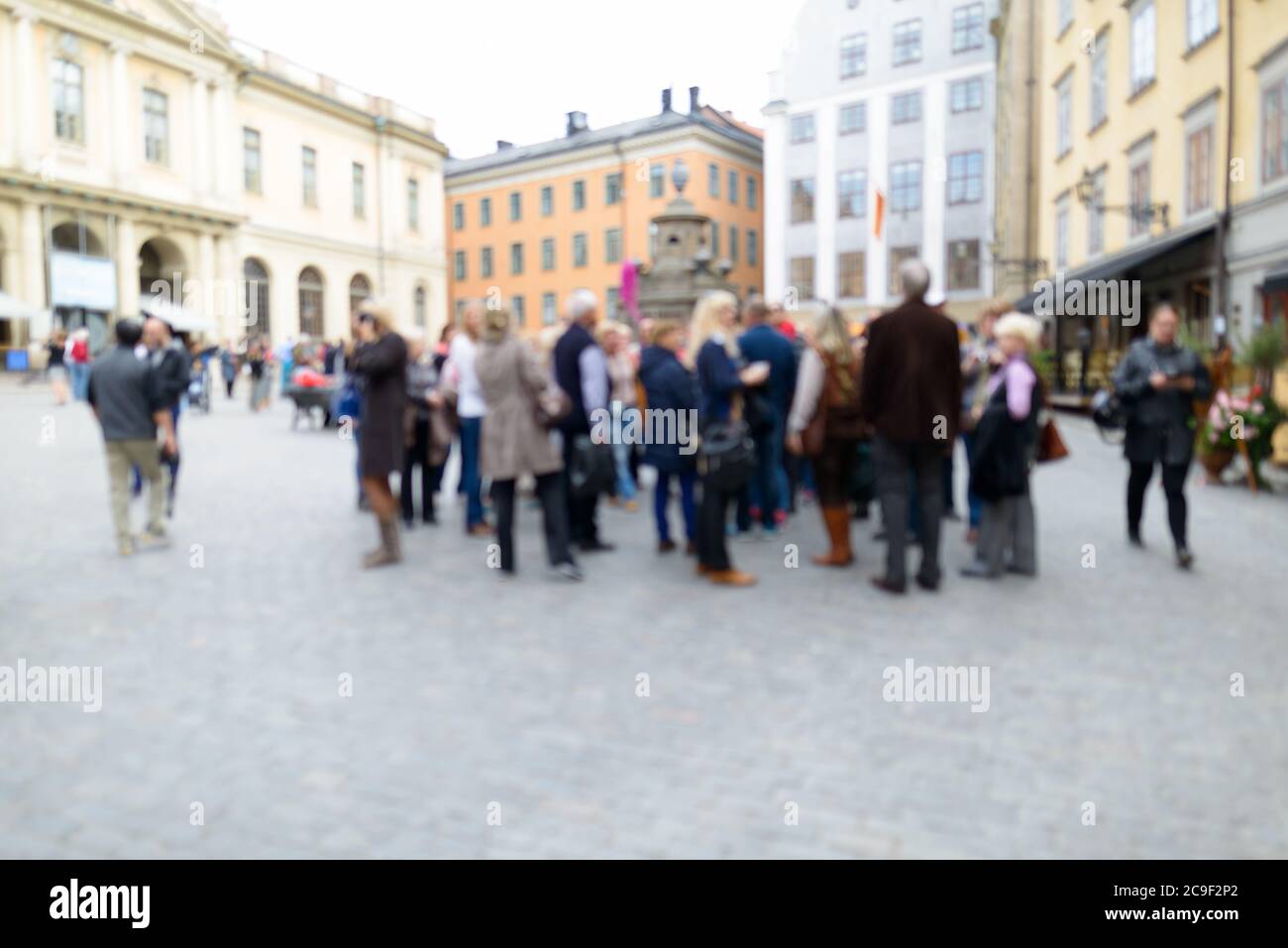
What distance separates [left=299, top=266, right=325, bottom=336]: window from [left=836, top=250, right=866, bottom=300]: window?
24.1 m

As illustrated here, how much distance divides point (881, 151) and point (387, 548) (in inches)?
1796

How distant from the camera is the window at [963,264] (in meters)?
46.9

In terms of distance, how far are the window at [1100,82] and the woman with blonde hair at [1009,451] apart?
2107 cm

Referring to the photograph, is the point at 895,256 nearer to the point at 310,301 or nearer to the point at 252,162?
the point at 310,301

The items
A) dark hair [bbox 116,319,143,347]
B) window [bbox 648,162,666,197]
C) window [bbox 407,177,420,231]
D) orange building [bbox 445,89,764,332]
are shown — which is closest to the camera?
dark hair [bbox 116,319,143,347]

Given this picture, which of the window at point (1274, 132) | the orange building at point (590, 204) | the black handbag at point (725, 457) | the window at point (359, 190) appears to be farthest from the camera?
the orange building at point (590, 204)

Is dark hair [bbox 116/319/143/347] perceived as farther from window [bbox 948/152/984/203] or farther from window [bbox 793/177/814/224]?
window [bbox 793/177/814/224]

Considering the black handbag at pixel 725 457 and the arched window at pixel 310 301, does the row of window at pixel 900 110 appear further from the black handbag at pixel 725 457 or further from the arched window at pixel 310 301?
the black handbag at pixel 725 457

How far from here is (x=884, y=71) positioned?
4872 cm

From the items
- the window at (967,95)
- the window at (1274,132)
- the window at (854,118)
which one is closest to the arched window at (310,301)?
the window at (854,118)

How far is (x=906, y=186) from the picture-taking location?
48.4 m

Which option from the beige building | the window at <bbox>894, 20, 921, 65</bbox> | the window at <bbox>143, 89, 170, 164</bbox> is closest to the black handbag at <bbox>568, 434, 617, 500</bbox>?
the beige building

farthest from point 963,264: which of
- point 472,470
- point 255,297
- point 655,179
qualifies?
point 472,470

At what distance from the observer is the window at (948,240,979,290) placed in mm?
46875
